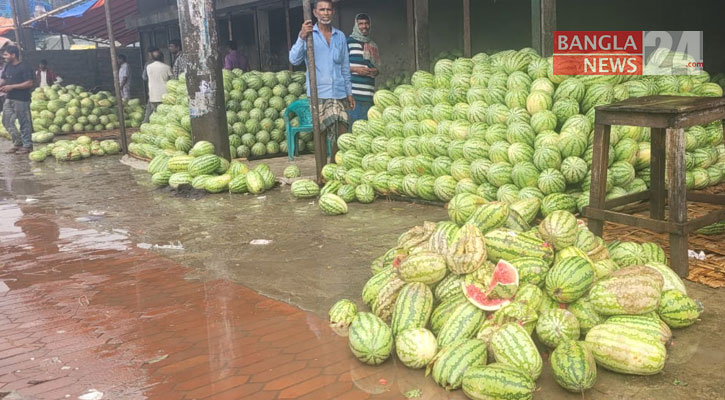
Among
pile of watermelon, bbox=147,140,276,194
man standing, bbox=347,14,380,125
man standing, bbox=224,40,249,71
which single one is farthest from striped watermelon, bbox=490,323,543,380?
man standing, bbox=224,40,249,71

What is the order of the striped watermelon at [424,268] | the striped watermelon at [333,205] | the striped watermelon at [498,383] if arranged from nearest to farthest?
the striped watermelon at [498,383]
the striped watermelon at [424,268]
the striped watermelon at [333,205]

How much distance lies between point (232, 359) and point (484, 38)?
11370 mm

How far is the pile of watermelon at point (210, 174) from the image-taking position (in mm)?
8859

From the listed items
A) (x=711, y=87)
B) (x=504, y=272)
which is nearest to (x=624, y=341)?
(x=504, y=272)

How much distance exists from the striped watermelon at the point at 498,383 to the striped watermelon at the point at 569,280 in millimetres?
749

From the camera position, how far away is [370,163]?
7.88 m

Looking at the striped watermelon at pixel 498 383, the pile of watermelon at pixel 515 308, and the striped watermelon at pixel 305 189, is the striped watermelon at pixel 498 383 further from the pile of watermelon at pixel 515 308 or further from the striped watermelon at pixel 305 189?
the striped watermelon at pixel 305 189

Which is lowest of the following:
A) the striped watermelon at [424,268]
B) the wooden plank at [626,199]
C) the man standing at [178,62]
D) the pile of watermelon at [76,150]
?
the striped watermelon at [424,268]

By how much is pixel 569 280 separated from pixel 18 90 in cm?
1504

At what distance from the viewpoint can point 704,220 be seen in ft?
14.9

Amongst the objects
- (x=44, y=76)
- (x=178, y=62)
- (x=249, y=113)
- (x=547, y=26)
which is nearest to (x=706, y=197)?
(x=547, y=26)

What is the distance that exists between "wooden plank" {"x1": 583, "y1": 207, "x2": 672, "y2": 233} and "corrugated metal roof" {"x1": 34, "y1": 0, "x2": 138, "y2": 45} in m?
17.8

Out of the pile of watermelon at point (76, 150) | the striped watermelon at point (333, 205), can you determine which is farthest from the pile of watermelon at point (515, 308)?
the pile of watermelon at point (76, 150)

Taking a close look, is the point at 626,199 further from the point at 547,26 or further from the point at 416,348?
the point at 547,26
